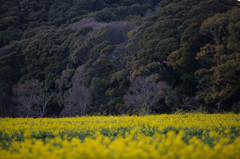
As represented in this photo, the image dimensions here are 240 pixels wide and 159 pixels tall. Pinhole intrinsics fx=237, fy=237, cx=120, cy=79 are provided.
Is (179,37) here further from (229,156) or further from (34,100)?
(229,156)

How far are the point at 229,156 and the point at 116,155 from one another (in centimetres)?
199

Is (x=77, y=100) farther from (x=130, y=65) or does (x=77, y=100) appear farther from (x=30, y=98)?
(x=130, y=65)

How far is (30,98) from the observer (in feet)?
76.3

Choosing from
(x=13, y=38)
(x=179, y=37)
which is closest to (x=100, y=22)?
(x=13, y=38)

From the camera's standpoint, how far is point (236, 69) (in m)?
16.5

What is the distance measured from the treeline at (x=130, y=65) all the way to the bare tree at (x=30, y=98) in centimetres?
11

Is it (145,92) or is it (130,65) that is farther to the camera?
(130,65)

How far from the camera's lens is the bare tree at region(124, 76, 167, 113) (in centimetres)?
1958

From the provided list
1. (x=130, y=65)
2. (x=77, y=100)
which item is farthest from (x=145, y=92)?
(x=77, y=100)

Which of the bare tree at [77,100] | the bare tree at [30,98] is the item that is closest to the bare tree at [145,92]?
the bare tree at [77,100]

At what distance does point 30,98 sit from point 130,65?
10.5 meters

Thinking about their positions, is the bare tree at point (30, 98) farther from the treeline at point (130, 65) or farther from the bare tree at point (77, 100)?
the bare tree at point (77, 100)

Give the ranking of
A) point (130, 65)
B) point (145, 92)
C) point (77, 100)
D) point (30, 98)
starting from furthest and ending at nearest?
point (130, 65) < point (77, 100) < point (30, 98) < point (145, 92)

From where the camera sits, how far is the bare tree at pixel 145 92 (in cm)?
1958
